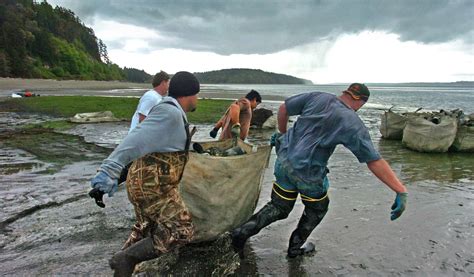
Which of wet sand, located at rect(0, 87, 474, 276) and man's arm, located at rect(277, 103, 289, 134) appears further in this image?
man's arm, located at rect(277, 103, 289, 134)

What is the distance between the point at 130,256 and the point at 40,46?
84326 mm

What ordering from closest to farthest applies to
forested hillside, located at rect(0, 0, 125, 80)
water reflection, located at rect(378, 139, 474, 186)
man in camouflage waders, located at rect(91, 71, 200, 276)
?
1. man in camouflage waders, located at rect(91, 71, 200, 276)
2. water reflection, located at rect(378, 139, 474, 186)
3. forested hillside, located at rect(0, 0, 125, 80)

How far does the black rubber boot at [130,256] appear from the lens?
3139mm

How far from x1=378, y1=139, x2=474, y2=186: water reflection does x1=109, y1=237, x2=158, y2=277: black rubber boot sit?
6163 millimetres

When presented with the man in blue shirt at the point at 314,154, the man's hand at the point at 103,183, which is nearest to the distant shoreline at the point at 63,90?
the man in blue shirt at the point at 314,154

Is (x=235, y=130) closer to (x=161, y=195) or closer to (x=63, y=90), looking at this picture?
(x=161, y=195)

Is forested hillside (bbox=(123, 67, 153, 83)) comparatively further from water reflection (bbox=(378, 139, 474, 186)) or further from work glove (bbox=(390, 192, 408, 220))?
work glove (bbox=(390, 192, 408, 220))

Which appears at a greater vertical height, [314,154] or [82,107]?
[314,154]

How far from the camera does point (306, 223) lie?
4164 millimetres

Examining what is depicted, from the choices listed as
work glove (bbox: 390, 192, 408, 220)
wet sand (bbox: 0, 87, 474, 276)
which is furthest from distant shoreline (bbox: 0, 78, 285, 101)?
work glove (bbox: 390, 192, 408, 220)

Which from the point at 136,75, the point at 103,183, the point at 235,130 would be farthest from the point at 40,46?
the point at 103,183

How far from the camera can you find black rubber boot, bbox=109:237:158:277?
3139 millimetres

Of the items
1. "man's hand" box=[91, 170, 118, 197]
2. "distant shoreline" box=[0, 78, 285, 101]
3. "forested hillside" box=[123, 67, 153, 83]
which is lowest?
"forested hillside" box=[123, 67, 153, 83]

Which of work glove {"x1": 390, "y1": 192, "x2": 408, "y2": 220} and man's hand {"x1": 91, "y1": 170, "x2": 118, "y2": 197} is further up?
man's hand {"x1": 91, "y1": 170, "x2": 118, "y2": 197}
